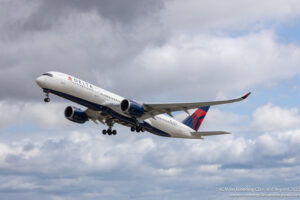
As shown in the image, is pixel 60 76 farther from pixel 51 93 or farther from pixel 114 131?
pixel 114 131

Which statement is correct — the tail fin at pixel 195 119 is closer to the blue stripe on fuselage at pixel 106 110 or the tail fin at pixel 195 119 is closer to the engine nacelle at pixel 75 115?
the blue stripe on fuselage at pixel 106 110

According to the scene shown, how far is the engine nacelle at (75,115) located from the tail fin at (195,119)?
16107mm

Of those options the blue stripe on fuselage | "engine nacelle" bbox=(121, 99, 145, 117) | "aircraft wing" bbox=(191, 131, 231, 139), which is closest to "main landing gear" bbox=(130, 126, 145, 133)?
the blue stripe on fuselage

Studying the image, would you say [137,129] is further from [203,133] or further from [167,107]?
[203,133]

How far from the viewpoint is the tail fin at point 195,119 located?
69.0 m

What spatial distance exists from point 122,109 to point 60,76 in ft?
27.7

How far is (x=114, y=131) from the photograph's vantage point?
62.8m

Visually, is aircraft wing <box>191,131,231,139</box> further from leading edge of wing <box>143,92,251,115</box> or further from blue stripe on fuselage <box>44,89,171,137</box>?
leading edge of wing <box>143,92,251,115</box>

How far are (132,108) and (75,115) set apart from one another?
1094 cm

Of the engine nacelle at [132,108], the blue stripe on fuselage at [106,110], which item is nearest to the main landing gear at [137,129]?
the blue stripe on fuselage at [106,110]

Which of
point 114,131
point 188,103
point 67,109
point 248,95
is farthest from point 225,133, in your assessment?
point 67,109

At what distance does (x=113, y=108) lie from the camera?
179 ft

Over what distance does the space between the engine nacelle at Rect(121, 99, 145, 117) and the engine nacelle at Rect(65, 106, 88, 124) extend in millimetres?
9466

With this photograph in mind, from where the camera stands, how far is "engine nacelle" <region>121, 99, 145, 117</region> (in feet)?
177
